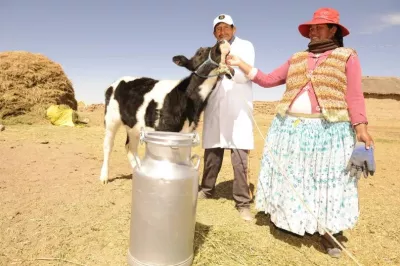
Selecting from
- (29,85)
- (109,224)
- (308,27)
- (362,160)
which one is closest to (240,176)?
(362,160)

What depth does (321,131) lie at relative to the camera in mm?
3168

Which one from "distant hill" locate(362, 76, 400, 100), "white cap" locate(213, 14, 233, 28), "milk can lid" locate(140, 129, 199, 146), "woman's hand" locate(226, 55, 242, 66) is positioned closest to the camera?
"milk can lid" locate(140, 129, 199, 146)

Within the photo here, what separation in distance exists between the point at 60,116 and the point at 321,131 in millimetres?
10741

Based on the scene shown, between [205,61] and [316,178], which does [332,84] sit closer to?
[316,178]

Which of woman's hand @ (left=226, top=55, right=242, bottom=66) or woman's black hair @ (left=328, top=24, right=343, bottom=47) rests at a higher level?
woman's black hair @ (left=328, top=24, right=343, bottom=47)

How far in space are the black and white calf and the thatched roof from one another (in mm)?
25035

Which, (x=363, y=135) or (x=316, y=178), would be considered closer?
(x=363, y=135)

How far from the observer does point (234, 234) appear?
3.51 meters

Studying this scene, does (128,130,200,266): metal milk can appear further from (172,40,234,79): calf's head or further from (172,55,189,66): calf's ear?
(172,55,189,66): calf's ear

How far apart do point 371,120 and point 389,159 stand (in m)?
16.6

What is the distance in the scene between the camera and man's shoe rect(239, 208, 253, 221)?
13.2 feet

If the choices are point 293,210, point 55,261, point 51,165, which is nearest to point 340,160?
point 293,210

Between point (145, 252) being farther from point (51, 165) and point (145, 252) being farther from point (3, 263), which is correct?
point (51, 165)

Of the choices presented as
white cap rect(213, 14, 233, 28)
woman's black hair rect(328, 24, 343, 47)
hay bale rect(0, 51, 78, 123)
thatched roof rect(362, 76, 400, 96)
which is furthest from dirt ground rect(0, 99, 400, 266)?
thatched roof rect(362, 76, 400, 96)
